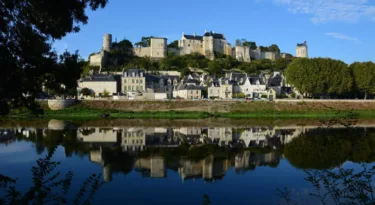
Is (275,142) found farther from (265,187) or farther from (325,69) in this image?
(325,69)

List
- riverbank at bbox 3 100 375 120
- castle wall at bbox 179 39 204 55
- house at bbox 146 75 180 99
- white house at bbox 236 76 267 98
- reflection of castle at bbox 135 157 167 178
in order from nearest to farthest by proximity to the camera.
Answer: reflection of castle at bbox 135 157 167 178
riverbank at bbox 3 100 375 120
white house at bbox 236 76 267 98
house at bbox 146 75 180 99
castle wall at bbox 179 39 204 55

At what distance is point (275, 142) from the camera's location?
1048 inches

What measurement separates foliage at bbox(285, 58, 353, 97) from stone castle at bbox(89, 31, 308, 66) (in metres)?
46.2

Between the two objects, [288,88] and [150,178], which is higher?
[288,88]

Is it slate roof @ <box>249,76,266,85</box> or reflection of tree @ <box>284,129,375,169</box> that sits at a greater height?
slate roof @ <box>249,76,266,85</box>

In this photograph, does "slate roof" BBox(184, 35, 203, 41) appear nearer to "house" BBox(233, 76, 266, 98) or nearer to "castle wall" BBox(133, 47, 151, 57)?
"castle wall" BBox(133, 47, 151, 57)

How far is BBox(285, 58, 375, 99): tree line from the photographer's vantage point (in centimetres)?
6191

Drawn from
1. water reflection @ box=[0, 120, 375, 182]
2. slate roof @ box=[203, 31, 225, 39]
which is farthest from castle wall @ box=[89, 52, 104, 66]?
water reflection @ box=[0, 120, 375, 182]

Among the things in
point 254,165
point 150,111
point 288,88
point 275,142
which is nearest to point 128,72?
point 150,111

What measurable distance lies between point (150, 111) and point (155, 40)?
55195 mm

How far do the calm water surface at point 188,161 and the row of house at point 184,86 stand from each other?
36771 millimetres

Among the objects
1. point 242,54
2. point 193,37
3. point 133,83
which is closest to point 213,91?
point 133,83

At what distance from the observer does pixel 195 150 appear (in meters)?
23.0

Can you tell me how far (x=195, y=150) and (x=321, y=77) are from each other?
4508cm
